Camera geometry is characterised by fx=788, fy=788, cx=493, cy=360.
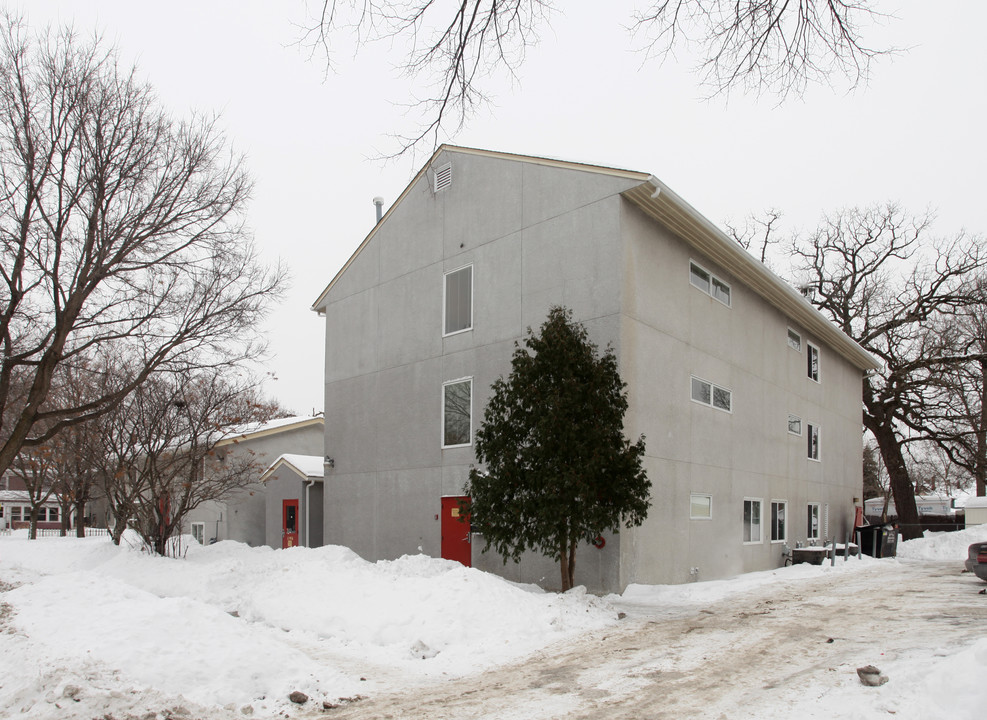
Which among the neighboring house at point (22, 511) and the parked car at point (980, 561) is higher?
the parked car at point (980, 561)

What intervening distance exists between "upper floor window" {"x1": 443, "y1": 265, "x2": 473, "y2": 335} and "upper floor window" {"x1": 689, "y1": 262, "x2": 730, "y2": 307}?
16.3 feet

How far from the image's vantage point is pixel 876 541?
79.1ft

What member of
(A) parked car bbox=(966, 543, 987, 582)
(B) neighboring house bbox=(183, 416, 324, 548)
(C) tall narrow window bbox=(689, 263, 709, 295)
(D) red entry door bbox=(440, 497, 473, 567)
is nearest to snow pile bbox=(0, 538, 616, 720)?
(D) red entry door bbox=(440, 497, 473, 567)

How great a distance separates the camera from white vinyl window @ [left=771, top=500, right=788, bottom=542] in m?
20.5

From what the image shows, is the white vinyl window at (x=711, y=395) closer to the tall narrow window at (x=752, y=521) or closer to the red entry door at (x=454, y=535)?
the tall narrow window at (x=752, y=521)

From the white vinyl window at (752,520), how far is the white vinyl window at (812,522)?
4154 millimetres

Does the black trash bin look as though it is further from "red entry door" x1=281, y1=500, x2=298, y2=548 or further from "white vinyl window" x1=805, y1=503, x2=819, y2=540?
"red entry door" x1=281, y1=500, x2=298, y2=548

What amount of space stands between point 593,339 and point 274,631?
25.1ft

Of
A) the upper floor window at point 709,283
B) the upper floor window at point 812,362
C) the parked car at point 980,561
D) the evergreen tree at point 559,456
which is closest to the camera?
the evergreen tree at point 559,456

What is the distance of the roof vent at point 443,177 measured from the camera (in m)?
19.2

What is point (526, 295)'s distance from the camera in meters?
16.6

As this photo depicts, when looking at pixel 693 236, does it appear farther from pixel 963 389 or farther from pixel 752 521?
pixel 963 389

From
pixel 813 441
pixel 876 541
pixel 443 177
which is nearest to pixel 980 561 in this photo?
pixel 813 441

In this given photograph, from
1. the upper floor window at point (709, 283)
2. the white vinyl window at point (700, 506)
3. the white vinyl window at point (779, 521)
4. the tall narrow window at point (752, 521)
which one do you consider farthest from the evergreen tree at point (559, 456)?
the white vinyl window at point (779, 521)
